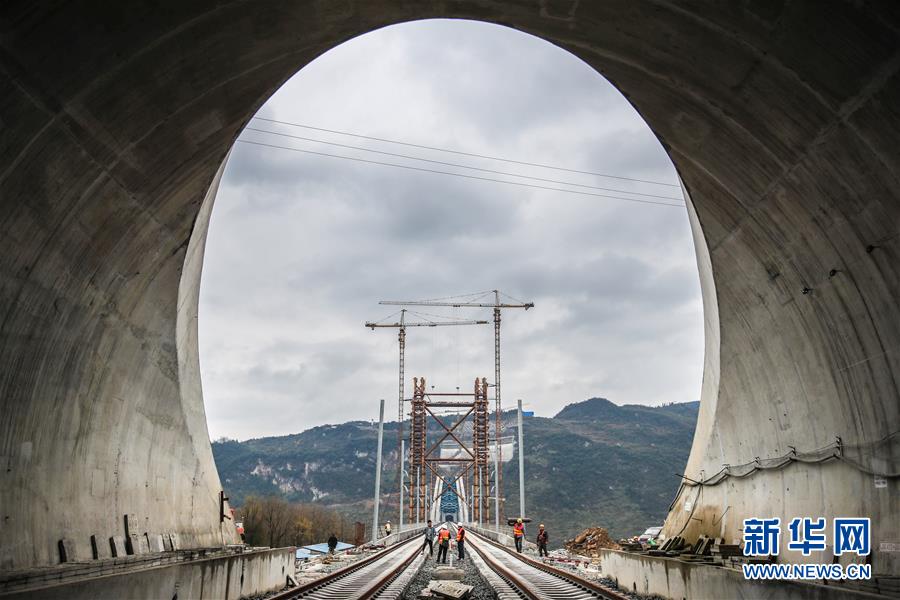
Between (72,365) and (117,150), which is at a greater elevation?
(117,150)

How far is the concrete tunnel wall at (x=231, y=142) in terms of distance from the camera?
6750mm

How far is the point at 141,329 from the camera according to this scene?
34.9 feet

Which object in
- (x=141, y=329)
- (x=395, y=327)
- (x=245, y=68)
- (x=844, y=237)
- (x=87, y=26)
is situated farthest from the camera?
(x=395, y=327)

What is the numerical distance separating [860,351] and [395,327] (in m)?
105

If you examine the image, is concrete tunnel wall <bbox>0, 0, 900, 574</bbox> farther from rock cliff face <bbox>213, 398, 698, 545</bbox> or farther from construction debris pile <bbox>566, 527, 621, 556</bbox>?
rock cliff face <bbox>213, 398, 698, 545</bbox>

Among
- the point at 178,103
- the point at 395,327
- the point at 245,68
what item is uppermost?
the point at 395,327

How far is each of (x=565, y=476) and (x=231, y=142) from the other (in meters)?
129

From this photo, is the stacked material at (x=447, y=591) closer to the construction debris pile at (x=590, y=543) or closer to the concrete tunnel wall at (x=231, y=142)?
the concrete tunnel wall at (x=231, y=142)

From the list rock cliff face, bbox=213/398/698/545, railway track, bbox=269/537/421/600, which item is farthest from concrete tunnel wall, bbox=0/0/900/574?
rock cliff face, bbox=213/398/698/545

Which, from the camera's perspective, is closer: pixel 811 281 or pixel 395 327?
pixel 811 281

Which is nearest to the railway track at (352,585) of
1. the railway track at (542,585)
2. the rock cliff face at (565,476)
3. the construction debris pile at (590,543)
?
the railway track at (542,585)

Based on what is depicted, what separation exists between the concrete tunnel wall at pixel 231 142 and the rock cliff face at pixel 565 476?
238 ft

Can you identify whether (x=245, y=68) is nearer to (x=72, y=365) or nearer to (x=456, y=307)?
(x=72, y=365)

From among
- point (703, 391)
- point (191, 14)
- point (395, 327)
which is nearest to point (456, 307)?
point (395, 327)
